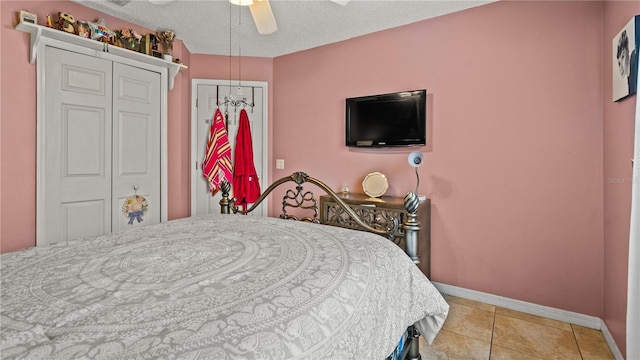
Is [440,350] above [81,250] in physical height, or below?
below

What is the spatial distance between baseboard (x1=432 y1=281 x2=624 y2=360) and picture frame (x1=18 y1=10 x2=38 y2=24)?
3.87 m

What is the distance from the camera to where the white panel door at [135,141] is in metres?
2.76

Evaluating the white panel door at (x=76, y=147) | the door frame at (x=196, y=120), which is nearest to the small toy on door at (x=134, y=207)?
the white panel door at (x=76, y=147)

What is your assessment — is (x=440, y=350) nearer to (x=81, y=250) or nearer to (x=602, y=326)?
(x=602, y=326)

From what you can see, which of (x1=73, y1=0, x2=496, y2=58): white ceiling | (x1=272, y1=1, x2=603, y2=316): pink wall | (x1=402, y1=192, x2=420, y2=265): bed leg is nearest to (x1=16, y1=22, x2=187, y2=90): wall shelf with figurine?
Answer: (x1=73, y1=0, x2=496, y2=58): white ceiling

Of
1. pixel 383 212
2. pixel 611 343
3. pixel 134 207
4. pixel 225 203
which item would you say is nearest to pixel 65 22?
pixel 134 207

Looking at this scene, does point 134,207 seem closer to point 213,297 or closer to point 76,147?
point 76,147

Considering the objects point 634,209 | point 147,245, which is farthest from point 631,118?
point 147,245

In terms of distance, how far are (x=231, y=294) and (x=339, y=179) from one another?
8.23 ft

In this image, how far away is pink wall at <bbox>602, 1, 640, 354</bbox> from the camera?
1.66m

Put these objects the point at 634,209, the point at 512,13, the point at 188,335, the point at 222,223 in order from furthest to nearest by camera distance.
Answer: the point at 512,13 < the point at 222,223 < the point at 634,209 < the point at 188,335

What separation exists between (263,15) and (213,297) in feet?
5.41

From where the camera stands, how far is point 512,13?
93.6 inches

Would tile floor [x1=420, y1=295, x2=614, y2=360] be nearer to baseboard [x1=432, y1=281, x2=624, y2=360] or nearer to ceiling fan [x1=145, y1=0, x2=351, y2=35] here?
baseboard [x1=432, y1=281, x2=624, y2=360]
